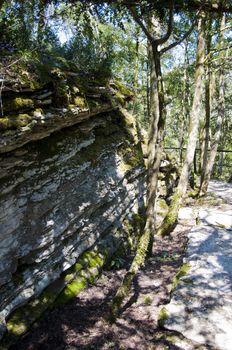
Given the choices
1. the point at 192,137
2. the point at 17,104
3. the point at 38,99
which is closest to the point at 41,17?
the point at 38,99

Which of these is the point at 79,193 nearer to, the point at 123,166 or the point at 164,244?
the point at 123,166

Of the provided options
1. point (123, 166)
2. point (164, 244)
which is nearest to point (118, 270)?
point (164, 244)

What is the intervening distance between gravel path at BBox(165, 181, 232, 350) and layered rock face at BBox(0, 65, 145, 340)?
6.80 ft

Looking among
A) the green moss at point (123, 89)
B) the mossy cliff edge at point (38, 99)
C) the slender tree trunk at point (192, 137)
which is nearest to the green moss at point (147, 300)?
the slender tree trunk at point (192, 137)

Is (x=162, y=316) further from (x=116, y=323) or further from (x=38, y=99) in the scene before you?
(x=38, y=99)

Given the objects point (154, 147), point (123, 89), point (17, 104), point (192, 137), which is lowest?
point (192, 137)

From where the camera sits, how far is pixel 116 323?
18.0 feet

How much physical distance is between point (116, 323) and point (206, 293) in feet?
5.76

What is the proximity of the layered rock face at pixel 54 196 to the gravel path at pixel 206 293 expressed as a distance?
2.07 metres

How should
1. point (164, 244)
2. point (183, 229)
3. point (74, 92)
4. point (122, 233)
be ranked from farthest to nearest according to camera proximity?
point (183, 229), point (164, 244), point (122, 233), point (74, 92)

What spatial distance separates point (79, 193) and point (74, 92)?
2069 mm

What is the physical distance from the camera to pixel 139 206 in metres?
9.47

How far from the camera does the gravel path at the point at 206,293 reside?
484 cm

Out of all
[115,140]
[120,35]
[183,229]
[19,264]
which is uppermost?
[120,35]
